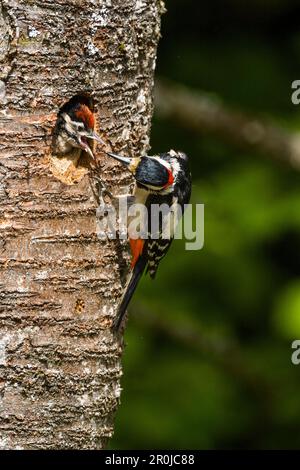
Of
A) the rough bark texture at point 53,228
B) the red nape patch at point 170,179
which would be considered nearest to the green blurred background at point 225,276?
the red nape patch at point 170,179

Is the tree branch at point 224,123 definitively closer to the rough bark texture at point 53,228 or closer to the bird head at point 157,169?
the bird head at point 157,169

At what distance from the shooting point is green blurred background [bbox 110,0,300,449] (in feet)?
16.7

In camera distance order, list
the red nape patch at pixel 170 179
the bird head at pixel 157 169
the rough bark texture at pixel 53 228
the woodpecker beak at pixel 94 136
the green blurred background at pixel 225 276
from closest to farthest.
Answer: the rough bark texture at pixel 53 228
the woodpecker beak at pixel 94 136
the bird head at pixel 157 169
the red nape patch at pixel 170 179
the green blurred background at pixel 225 276

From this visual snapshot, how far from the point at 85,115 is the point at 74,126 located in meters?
0.12

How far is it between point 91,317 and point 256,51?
3.07m

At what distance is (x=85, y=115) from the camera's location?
297cm

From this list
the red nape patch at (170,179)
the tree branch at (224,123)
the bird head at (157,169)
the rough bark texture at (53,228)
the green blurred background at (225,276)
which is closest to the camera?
the rough bark texture at (53,228)

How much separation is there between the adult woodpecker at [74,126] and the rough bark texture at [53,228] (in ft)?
0.11

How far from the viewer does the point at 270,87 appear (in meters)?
5.76

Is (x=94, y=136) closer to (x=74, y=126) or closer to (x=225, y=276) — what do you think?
(x=74, y=126)

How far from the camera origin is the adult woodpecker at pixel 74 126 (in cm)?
289

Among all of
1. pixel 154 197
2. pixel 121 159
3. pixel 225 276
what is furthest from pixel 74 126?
pixel 225 276
